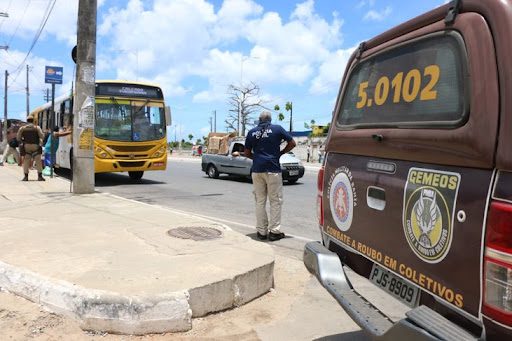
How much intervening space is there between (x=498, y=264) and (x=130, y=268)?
3.34 metres

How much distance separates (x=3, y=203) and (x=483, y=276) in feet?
29.8

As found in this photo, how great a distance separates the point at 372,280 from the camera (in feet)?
10.9

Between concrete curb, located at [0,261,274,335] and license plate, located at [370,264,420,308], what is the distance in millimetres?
1456

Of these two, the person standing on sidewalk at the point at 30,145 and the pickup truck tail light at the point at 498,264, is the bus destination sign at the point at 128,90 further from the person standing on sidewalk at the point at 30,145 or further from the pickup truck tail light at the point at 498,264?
the pickup truck tail light at the point at 498,264

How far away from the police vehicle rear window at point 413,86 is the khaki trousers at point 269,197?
3204 millimetres

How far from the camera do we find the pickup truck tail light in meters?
1.99

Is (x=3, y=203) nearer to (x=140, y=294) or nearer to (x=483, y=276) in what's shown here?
(x=140, y=294)

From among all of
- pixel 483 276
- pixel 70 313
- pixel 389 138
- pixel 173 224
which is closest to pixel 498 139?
pixel 483 276

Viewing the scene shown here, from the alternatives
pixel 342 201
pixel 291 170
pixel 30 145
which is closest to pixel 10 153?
pixel 30 145

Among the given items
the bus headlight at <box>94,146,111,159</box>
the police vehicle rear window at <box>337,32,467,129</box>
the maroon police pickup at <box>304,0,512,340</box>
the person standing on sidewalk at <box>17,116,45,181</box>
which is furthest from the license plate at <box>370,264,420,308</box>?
the person standing on sidewalk at <box>17,116,45,181</box>

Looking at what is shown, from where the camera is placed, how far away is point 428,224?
2.51 m

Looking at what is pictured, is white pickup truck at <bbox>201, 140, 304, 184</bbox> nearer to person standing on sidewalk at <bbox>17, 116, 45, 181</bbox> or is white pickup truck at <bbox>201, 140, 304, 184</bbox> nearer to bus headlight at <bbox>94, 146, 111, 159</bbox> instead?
bus headlight at <bbox>94, 146, 111, 159</bbox>

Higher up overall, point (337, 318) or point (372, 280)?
point (372, 280)

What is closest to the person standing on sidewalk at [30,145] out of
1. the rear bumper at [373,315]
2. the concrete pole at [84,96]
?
the concrete pole at [84,96]
